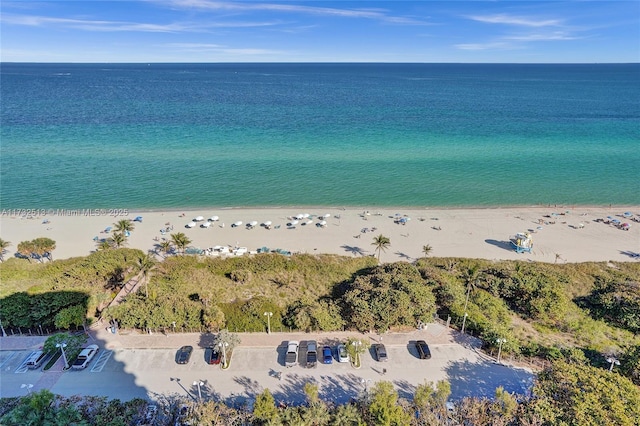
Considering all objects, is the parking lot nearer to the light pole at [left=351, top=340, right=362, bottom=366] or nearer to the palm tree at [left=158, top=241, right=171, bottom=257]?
the light pole at [left=351, top=340, right=362, bottom=366]

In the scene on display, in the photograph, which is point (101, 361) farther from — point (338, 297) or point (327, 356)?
point (338, 297)

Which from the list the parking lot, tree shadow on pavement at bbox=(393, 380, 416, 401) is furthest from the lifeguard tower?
tree shadow on pavement at bbox=(393, 380, 416, 401)

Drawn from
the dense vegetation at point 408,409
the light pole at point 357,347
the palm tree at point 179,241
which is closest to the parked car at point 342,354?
the light pole at point 357,347

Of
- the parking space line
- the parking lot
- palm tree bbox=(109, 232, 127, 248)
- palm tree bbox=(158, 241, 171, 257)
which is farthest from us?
palm tree bbox=(158, 241, 171, 257)

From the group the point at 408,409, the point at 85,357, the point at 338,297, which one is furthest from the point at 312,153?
the point at 408,409

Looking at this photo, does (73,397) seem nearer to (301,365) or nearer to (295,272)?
(301,365)

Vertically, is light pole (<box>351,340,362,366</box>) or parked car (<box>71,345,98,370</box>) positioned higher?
light pole (<box>351,340,362,366</box>)

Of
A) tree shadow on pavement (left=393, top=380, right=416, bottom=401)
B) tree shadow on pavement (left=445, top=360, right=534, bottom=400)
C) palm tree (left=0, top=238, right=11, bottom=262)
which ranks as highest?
palm tree (left=0, top=238, right=11, bottom=262)
